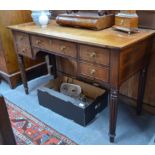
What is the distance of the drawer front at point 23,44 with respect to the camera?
1.83 m

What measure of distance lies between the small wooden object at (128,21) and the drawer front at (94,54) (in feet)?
0.93

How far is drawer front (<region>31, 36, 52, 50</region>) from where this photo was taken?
161 cm

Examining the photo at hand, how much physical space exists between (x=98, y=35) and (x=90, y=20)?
0.19 m

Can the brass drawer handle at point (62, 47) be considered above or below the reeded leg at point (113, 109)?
above

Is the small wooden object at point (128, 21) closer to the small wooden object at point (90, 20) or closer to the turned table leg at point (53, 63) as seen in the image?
the small wooden object at point (90, 20)

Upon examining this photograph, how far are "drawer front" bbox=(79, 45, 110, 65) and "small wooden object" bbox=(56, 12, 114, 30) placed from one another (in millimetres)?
268

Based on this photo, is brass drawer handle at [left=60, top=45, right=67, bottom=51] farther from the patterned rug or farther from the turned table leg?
the turned table leg

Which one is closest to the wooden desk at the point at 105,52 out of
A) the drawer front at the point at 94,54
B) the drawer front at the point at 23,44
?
the drawer front at the point at 94,54

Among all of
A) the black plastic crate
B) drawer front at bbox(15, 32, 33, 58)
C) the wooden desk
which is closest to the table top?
the wooden desk

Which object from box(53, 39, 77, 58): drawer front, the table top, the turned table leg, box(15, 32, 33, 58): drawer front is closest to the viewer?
the table top

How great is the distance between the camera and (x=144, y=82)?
1.65 metres

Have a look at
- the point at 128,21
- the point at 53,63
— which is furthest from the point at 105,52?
the point at 53,63

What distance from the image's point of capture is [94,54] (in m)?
1.31

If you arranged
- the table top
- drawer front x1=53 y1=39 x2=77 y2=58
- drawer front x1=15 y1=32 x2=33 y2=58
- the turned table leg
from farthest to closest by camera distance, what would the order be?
the turned table leg < drawer front x1=15 y1=32 x2=33 y2=58 < drawer front x1=53 y1=39 x2=77 y2=58 < the table top
